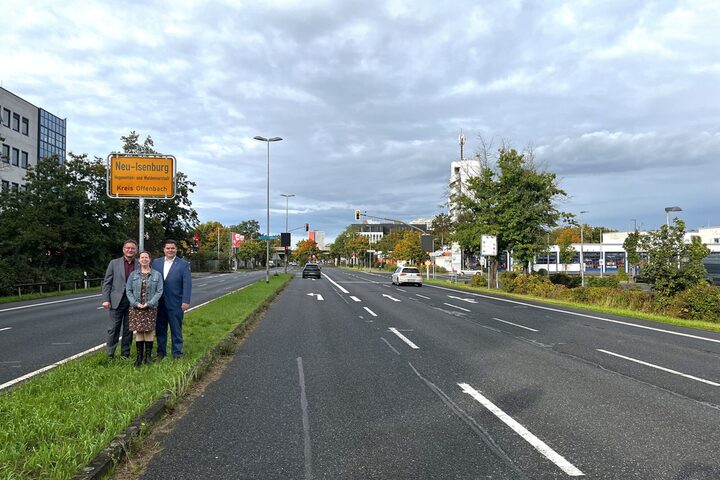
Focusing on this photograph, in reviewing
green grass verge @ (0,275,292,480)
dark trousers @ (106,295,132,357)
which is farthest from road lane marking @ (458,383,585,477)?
dark trousers @ (106,295,132,357)

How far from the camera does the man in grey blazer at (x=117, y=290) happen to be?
7.12m

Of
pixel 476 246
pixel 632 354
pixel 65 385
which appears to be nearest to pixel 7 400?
pixel 65 385

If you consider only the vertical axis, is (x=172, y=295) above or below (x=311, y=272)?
above

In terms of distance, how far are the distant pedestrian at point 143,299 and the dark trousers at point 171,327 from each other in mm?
Result: 351

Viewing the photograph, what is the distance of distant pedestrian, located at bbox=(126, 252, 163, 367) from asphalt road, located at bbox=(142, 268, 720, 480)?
4.23 ft

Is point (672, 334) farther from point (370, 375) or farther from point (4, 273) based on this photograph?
point (4, 273)

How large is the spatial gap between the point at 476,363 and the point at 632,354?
342 centimetres

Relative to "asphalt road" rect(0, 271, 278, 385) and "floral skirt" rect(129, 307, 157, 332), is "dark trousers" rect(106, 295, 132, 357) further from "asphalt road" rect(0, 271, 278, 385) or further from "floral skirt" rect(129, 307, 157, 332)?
"asphalt road" rect(0, 271, 278, 385)

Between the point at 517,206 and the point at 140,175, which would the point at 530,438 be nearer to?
the point at 140,175

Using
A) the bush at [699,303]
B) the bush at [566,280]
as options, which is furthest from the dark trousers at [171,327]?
the bush at [566,280]

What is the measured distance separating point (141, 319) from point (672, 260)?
56.3 ft

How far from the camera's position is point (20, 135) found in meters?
44.5

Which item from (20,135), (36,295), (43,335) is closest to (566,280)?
(43,335)

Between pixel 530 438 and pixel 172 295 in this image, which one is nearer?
pixel 530 438
